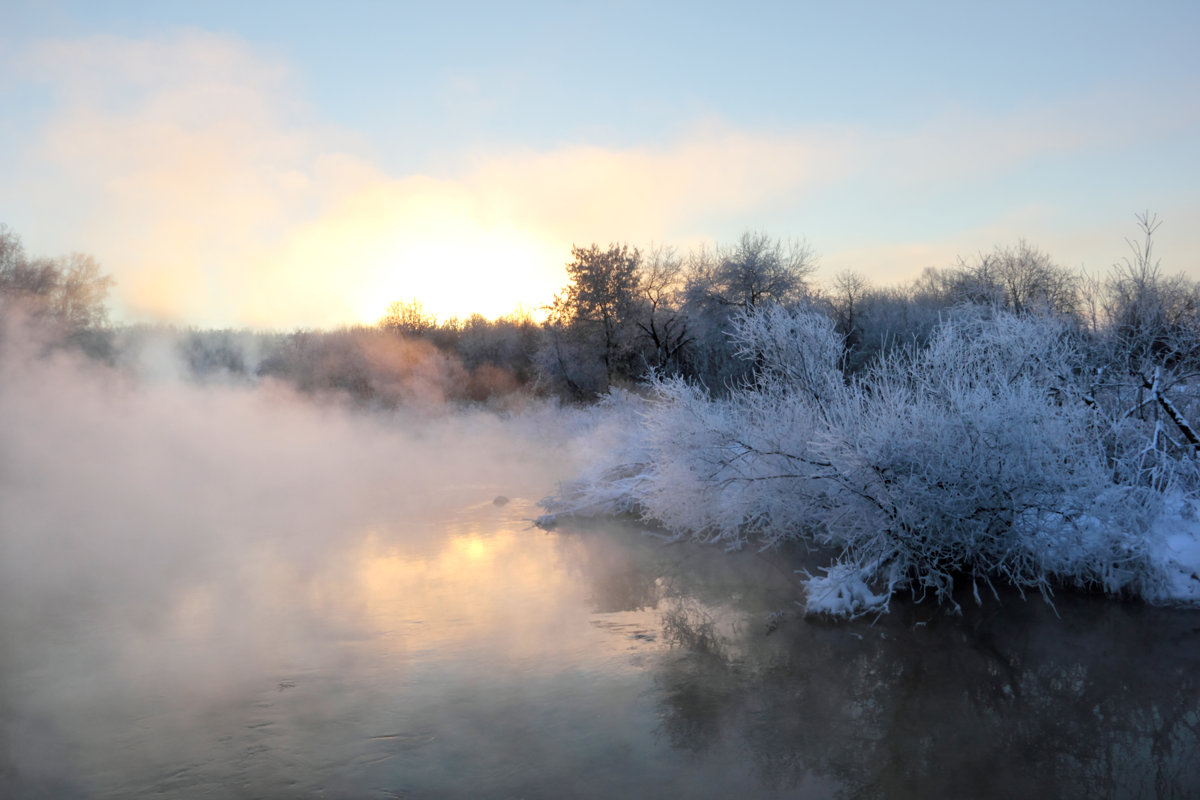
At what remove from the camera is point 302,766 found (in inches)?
229

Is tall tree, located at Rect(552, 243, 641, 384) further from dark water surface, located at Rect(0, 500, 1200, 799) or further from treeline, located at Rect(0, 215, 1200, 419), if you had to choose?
dark water surface, located at Rect(0, 500, 1200, 799)

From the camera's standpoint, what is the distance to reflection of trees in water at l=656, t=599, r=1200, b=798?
568 cm

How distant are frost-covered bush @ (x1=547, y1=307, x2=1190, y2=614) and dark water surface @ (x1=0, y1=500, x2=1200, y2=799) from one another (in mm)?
621

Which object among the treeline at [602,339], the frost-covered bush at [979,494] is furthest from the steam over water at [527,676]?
the treeline at [602,339]

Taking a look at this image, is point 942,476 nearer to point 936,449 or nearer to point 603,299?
point 936,449

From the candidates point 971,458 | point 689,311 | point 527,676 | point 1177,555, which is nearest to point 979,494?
point 971,458

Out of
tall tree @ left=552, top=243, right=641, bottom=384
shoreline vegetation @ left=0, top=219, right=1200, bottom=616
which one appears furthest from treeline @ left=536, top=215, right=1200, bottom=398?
shoreline vegetation @ left=0, top=219, right=1200, bottom=616

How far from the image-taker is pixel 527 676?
296 inches

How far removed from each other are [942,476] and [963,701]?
101 inches

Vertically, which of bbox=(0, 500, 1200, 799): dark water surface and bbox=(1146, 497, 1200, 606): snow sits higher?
bbox=(1146, 497, 1200, 606): snow

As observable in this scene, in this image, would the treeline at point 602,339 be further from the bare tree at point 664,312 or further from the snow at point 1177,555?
the snow at point 1177,555

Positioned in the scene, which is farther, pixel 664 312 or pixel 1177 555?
pixel 664 312

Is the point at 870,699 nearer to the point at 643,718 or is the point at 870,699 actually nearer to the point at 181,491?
the point at 643,718

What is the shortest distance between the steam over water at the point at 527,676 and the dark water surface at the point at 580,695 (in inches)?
1.1
